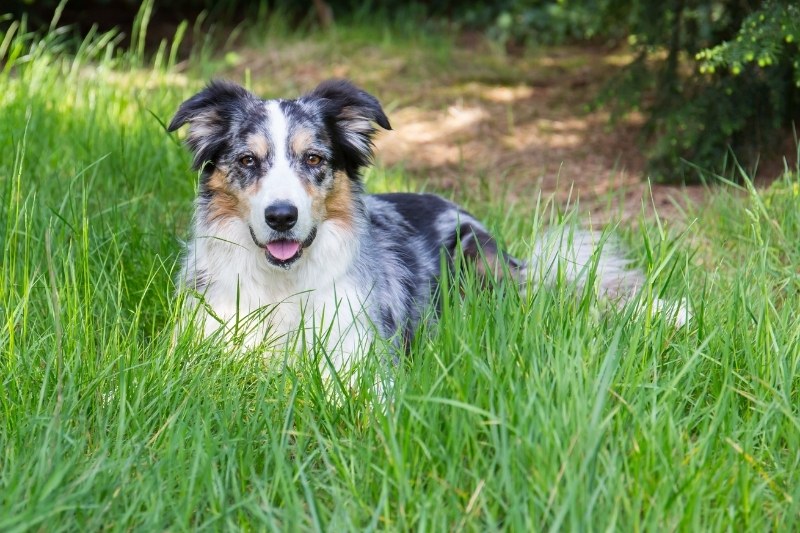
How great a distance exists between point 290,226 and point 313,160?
0.35 m

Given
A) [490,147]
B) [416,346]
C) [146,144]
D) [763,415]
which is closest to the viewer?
[763,415]

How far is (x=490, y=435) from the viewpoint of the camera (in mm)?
2420

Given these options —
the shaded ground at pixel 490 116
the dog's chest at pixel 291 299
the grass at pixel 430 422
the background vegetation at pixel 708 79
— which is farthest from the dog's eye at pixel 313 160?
the background vegetation at pixel 708 79

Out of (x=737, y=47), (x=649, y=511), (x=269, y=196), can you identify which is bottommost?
(x=649, y=511)

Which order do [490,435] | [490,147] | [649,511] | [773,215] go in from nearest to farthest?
[649,511], [490,435], [773,215], [490,147]

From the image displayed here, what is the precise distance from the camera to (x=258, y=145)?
351 centimetres

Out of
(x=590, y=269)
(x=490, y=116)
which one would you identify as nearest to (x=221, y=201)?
(x=590, y=269)

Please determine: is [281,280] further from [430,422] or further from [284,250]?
[430,422]

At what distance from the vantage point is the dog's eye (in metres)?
3.58

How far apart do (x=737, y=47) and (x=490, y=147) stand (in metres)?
2.57

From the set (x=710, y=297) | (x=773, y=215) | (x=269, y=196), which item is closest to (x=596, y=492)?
(x=710, y=297)

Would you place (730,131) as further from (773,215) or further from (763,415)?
(763,415)

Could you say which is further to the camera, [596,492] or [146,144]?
[146,144]

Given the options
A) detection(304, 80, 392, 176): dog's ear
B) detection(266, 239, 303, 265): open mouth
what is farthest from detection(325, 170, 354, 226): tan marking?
detection(266, 239, 303, 265): open mouth
